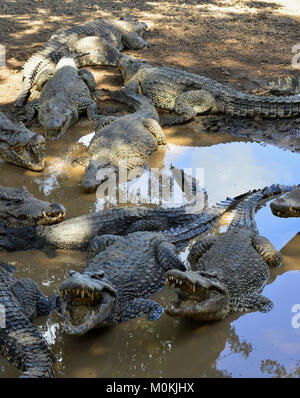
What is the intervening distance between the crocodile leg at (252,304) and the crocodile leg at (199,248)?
726mm

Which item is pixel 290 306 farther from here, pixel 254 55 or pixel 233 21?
pixel 233 21

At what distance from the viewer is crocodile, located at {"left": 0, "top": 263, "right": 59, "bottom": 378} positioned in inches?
141

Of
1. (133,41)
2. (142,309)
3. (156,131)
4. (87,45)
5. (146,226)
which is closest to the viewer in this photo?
(142,309)

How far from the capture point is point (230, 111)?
27.3 feet

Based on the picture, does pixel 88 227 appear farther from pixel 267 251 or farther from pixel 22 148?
pixel 22 148

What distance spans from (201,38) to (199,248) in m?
7.65

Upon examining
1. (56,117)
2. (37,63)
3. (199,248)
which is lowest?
(199,248)

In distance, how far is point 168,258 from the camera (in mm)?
4785

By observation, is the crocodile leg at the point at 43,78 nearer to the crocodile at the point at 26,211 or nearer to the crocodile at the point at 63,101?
the crocodile at the point at 63,101

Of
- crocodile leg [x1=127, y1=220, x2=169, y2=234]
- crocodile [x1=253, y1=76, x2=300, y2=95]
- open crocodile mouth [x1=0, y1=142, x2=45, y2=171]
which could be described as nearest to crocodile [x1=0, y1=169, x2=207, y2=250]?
crocodile leg [x1=127, y1=220, x2=169, y2=234]

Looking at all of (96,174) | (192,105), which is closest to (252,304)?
(96,174)

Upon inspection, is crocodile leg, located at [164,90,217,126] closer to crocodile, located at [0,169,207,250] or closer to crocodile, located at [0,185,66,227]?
crocodile, located at [0,169,207,250]

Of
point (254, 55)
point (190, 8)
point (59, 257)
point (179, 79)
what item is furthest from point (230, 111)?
point (190, 8)

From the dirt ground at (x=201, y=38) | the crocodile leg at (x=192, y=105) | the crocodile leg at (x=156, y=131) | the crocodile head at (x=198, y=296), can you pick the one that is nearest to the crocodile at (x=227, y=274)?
the crocodile head at (x=198, y=296)
